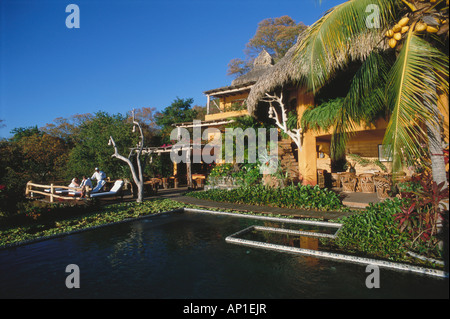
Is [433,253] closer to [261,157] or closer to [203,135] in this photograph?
[261,157]

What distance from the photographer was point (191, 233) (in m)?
6.11

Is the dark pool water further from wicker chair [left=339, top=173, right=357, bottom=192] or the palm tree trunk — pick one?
wicker chair [left=339, top=173, right=357, bottom=192]

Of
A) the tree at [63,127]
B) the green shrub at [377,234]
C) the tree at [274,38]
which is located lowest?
the green shrub at [377,234]

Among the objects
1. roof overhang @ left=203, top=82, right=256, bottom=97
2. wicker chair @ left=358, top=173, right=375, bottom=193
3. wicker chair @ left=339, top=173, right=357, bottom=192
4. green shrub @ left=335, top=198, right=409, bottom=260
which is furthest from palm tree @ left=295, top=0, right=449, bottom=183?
roof overhang @ left=203, top=82, right=256, bottom=97

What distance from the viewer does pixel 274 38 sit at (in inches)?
1238

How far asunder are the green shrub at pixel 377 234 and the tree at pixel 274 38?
87.5 feet

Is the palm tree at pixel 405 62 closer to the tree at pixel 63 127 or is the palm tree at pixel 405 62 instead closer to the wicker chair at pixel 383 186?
the wicker chair at pixel 383 186

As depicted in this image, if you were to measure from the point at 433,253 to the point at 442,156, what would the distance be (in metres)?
1.49

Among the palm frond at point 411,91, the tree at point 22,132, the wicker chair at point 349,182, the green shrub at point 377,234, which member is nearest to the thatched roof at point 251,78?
the wicker chair at point 349,182

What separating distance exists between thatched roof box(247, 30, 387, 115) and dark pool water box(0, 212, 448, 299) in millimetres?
4281

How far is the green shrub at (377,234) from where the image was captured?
13.9 ft

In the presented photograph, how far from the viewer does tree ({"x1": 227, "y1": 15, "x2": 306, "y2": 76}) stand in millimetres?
29812
